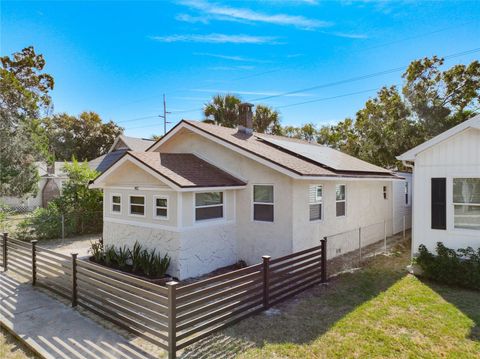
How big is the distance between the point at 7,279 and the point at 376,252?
12.8 meters

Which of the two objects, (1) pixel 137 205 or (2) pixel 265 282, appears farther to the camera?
(1) pixel 137 205

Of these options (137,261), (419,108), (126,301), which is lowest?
(137,261)

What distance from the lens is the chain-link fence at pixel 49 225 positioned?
583 inches

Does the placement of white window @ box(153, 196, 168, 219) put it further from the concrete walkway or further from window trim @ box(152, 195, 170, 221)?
the concrete walkway

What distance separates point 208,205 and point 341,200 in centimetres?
548

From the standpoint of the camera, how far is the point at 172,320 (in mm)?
5051

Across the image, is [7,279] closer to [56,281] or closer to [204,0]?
[56,281]

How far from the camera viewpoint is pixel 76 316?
6621 mm

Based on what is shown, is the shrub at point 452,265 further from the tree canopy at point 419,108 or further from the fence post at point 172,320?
the tree canopy at point 419,108

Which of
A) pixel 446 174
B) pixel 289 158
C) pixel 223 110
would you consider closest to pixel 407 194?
pixel 446 174

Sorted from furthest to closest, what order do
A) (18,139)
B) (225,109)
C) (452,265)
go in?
(225,109) < (18,139) < (452,265)

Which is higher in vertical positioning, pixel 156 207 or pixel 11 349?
pixel 156 207

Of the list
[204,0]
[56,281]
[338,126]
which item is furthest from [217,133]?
[338,126]

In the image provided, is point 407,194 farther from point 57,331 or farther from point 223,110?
point 57,331
